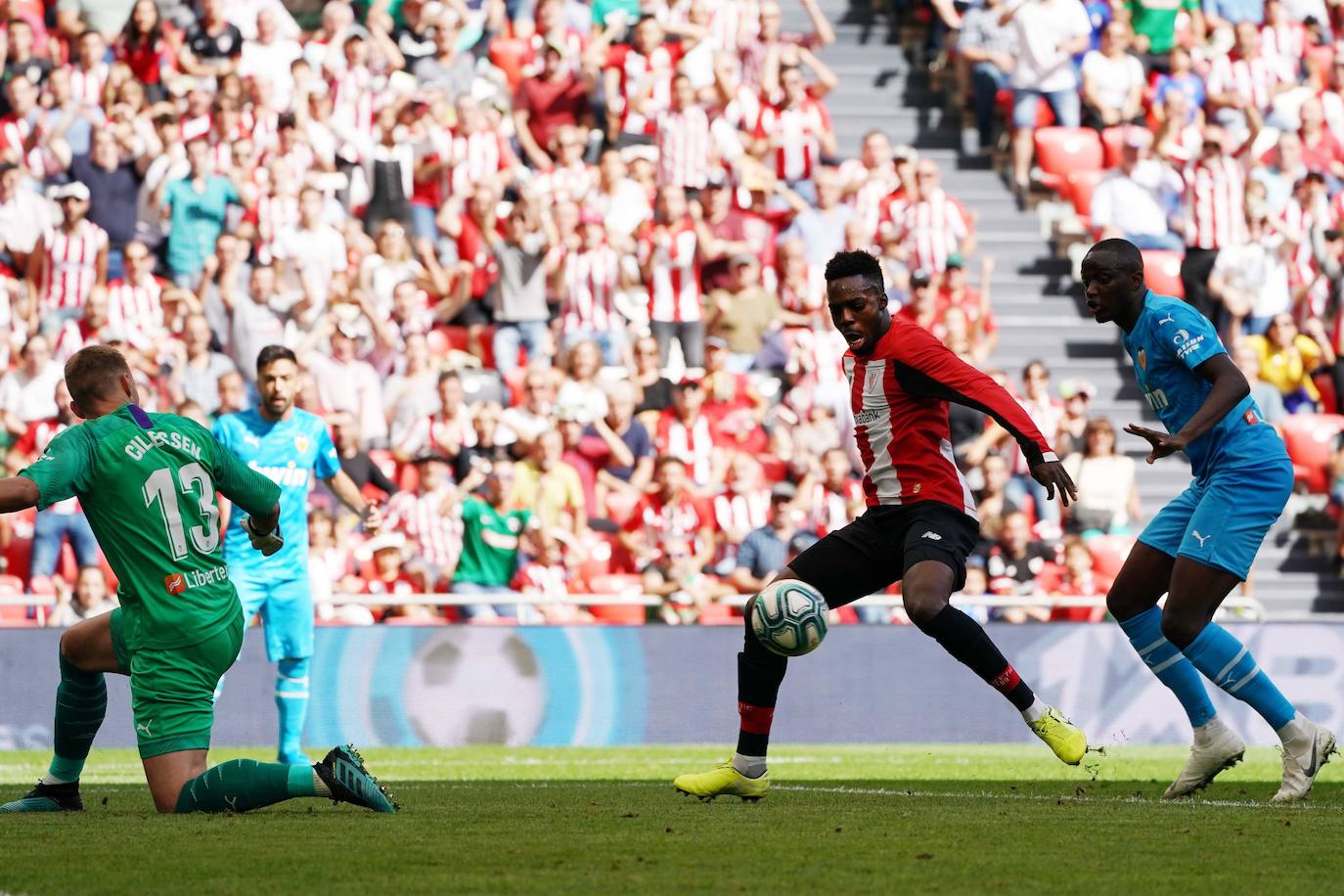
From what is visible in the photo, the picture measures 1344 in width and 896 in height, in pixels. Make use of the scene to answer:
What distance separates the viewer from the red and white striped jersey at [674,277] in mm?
17203

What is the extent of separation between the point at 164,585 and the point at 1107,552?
33.2 ft

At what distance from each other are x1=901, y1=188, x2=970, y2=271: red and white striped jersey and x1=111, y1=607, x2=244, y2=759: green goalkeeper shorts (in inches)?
461

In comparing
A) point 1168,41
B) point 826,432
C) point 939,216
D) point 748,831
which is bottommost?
point 748,831

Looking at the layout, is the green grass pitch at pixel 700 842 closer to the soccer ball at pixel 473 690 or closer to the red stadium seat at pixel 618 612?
the soccer ball at pixel 473 690

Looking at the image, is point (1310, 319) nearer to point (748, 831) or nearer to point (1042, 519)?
point (1042, 519)

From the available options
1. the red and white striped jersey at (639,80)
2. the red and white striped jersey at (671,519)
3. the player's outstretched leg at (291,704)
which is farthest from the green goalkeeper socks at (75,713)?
the red and white striped jersey at (639,80)

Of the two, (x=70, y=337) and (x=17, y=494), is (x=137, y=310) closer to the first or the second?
(x=70, y=337)

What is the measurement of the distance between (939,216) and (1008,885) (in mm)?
13258

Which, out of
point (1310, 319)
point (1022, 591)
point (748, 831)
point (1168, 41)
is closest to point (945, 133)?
point (1168, 41)

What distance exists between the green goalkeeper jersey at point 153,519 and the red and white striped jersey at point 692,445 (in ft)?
28.6

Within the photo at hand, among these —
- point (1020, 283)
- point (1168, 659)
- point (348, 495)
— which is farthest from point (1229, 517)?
point (1020, 283)

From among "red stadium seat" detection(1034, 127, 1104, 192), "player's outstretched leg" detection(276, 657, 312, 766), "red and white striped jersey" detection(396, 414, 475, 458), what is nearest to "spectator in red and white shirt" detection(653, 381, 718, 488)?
"red and white striped jersey" detection(396, 414, 475, 458)

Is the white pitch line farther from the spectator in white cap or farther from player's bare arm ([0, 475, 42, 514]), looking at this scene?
the spectator in white cap

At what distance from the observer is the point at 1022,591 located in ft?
49.6
